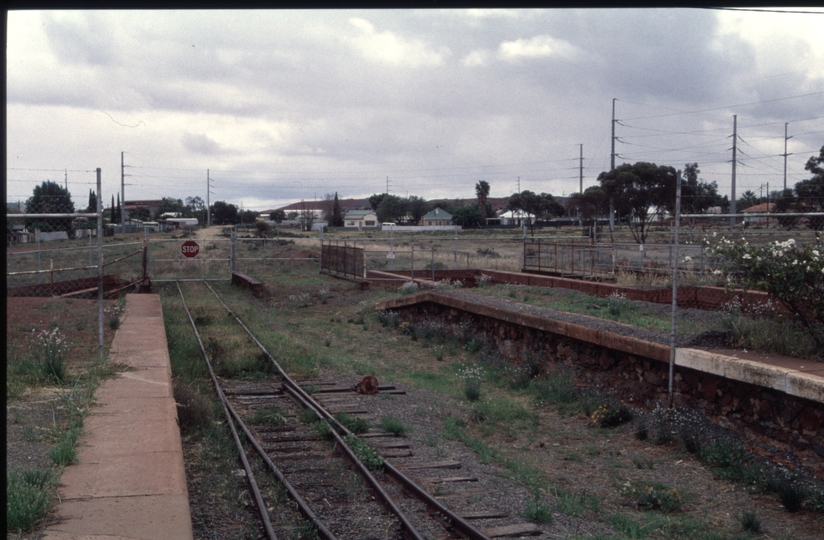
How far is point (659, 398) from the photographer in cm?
1053

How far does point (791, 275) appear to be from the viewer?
31.8ft

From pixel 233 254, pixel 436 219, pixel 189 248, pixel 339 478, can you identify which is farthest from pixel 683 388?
pixel 436 219

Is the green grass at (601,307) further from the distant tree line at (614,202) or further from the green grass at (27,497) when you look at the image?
the green grass at (27,497)

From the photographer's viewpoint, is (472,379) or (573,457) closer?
(573,457)

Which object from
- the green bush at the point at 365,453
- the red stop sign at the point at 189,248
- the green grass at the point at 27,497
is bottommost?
the green bush at the point at 365,453

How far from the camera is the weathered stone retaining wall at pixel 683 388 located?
319 inches

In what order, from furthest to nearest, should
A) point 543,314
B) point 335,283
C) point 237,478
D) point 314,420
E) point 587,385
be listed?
1. point 335,283
2. point 543,314
3. point 587,385
4. point 314,420
5. point 237,478

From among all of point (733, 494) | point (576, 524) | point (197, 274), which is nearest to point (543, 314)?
point (733, 494)

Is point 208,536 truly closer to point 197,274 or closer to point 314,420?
point 314,420

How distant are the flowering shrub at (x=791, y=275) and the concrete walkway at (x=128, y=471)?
7690 millimetres

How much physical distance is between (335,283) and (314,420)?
1937cm

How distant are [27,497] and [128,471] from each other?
4.03 feet

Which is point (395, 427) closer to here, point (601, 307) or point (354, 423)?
point (354, 423)

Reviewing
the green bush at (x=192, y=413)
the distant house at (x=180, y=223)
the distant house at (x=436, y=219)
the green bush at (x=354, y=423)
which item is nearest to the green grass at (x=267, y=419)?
the green bush at (x=192, y=413)
